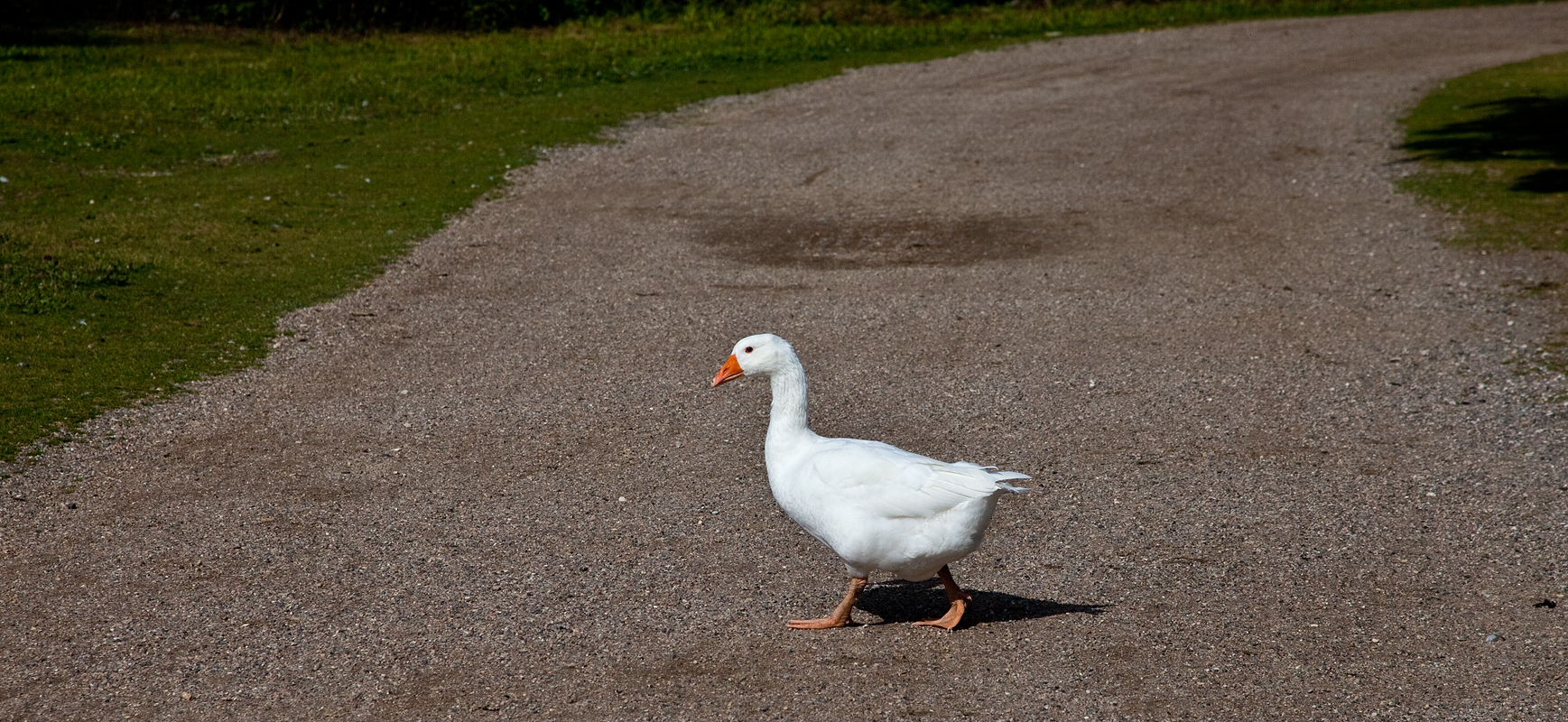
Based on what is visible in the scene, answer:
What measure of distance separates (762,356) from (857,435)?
285 centimetres

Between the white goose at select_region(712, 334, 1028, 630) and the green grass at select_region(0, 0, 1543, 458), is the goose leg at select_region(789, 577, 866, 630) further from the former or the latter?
the green grass at select_region(0, 0, 1543, 458)

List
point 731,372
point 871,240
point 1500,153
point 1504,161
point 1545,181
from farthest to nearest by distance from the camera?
1. point 1500,153
2. point 1504,161
3. point 1545,181
4. point 871,240
5. point 731,372

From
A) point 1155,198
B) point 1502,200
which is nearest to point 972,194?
point 1155,198

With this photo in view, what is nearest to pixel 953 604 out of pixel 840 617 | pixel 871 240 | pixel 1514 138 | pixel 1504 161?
pixel 840 617

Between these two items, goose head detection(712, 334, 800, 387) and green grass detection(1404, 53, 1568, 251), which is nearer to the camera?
goose head detection(712, 334, 800, 387)

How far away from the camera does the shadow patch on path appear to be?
543 inches

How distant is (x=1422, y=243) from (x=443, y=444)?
10459mm

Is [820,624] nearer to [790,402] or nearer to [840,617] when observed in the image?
[840,617]

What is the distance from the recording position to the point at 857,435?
30.6ft

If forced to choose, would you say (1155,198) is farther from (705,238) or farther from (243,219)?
(243,219)

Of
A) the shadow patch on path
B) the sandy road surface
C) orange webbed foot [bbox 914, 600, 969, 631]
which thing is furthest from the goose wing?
the shadow patch on path

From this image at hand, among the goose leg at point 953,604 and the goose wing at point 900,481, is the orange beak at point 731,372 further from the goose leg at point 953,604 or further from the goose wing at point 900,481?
the goose leg at point 953,604

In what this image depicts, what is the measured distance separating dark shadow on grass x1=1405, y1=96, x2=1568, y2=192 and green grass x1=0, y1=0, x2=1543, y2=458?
A: 9.75 meters

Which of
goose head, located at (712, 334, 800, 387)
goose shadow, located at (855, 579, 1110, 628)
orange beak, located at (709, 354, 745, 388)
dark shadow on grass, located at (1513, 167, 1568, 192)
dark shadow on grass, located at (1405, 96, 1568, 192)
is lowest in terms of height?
goose shadow, located at (855, 579, 1110, 628)
